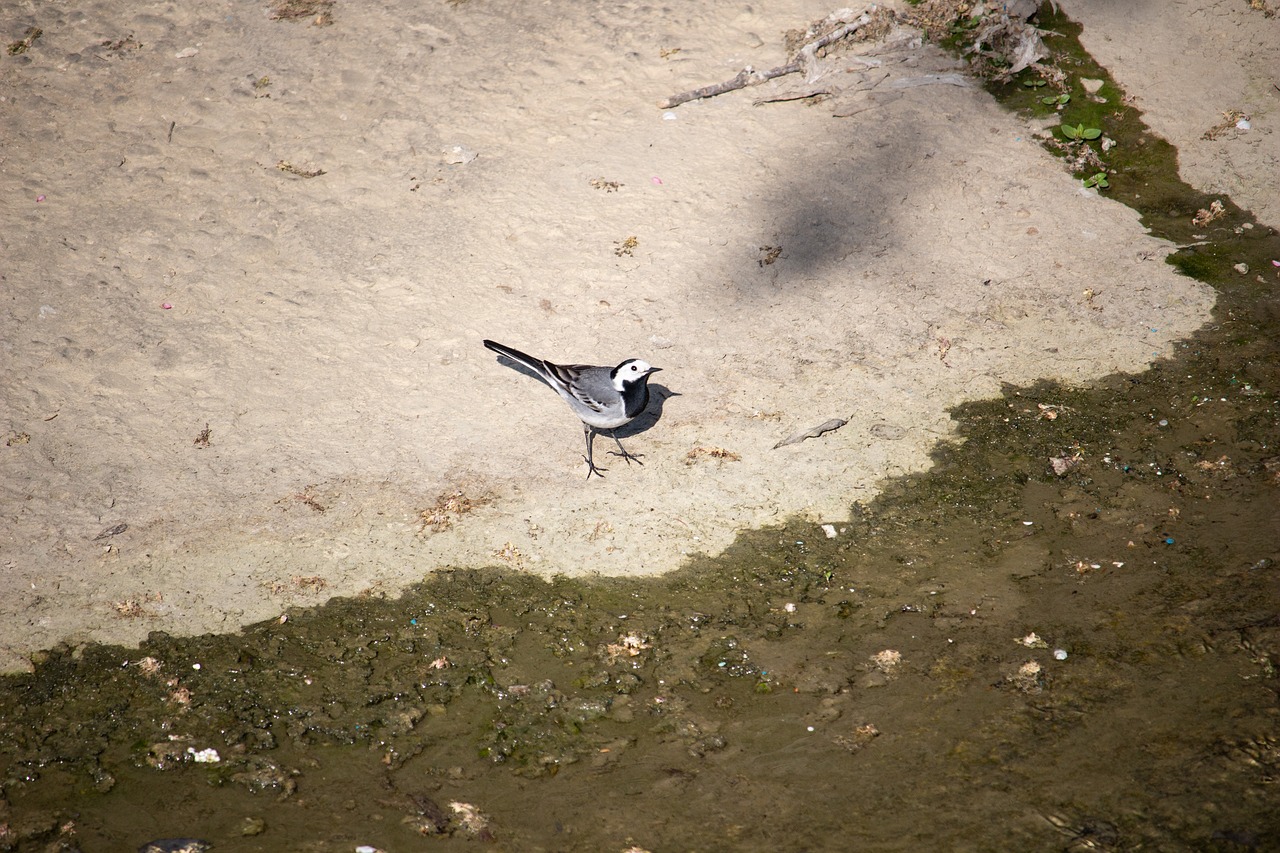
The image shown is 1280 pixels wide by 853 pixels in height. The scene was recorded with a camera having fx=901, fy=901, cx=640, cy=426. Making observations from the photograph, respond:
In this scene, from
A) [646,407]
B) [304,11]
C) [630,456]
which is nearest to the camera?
[630,456]

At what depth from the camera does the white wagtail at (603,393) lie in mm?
5410

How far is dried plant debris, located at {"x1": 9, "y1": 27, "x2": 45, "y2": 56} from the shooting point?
8.20 meters

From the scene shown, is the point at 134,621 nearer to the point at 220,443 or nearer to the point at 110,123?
the point at 220,443

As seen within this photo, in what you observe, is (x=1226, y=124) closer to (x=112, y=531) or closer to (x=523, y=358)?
(x=523, y=358)

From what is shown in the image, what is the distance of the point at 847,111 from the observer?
8.03m

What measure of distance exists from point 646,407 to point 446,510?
148cm

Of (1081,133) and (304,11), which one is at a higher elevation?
(1081,133)

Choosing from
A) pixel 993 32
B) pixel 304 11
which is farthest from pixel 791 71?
pixel 304 11

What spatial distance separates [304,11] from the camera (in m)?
8.76

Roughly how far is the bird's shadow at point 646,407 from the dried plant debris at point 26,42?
19.0 feet

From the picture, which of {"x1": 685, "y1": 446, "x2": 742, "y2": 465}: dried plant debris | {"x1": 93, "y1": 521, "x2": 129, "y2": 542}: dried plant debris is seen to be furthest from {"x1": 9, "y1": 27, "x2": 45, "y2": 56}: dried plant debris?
{"x1": 685, "y1": 446, "x2": 742, "y2": 465}: dried plant debris

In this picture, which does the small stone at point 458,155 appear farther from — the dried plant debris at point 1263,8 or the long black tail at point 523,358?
the dried plant debris at point 1263,8

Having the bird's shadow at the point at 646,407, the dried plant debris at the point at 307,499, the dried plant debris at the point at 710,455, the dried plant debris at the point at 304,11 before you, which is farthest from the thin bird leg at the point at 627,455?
the dried plant debris at the point at 304,11

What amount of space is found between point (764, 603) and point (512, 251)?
11.8ft
